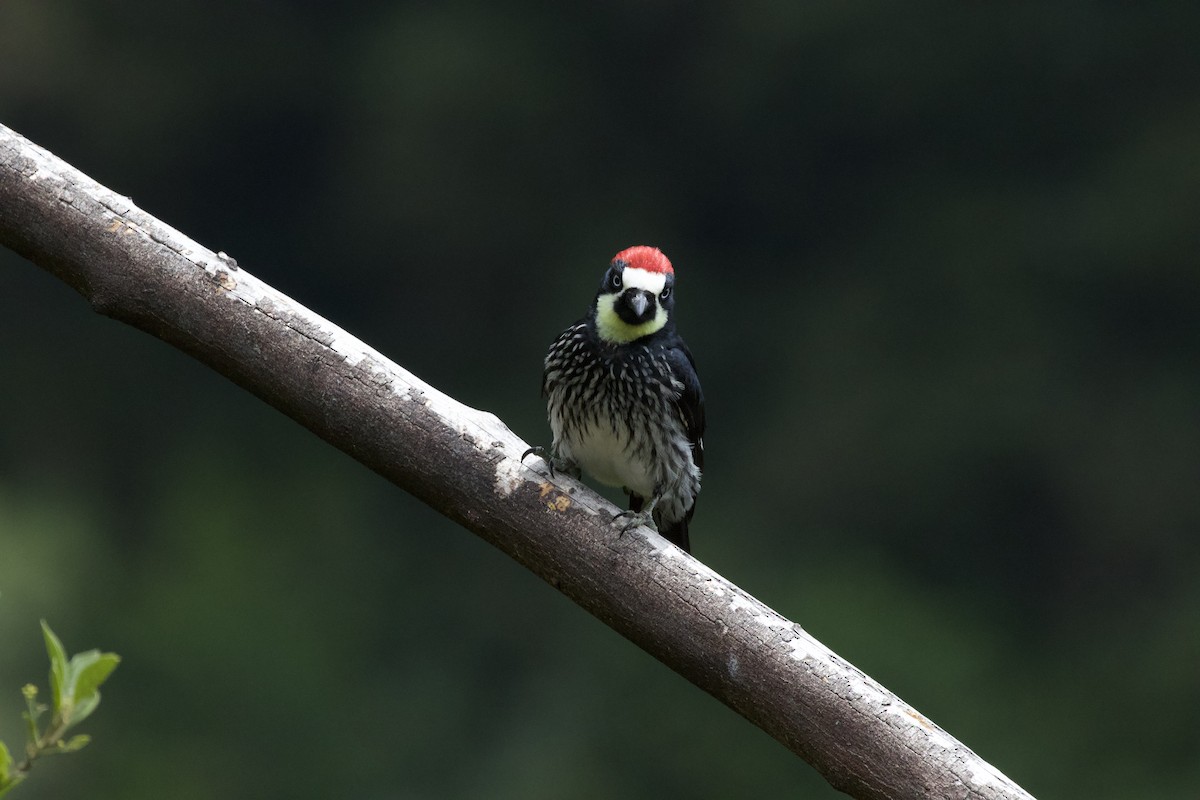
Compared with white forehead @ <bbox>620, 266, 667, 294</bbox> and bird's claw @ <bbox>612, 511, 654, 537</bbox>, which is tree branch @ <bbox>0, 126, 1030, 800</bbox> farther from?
white forehead @ <bbox>620, 266, 667, 294</bbox>

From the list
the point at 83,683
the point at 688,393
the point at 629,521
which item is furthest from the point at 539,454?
the point at 83,683

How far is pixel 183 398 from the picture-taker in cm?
1143

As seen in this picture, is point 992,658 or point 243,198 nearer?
point 992,658

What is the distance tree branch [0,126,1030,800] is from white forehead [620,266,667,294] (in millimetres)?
657

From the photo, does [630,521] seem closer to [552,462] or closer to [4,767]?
[552,462]

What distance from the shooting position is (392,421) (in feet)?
7.78

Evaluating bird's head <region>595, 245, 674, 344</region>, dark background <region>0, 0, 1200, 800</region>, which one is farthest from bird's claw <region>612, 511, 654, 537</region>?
dark background <region>0, 0, 1200, 800</region>

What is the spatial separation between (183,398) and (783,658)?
979cm

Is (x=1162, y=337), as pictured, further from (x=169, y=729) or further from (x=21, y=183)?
(x=21, y=183)

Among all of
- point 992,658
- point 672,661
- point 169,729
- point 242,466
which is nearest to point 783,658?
point 672,661

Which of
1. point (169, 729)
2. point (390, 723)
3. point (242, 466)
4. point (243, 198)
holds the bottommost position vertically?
point (169, 729)

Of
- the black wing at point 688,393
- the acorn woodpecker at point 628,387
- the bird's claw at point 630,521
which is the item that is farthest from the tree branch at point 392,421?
the black wing at point 688,393

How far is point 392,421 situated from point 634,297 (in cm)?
76

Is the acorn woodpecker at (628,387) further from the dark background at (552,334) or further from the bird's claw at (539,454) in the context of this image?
the dark background at (552,334)
